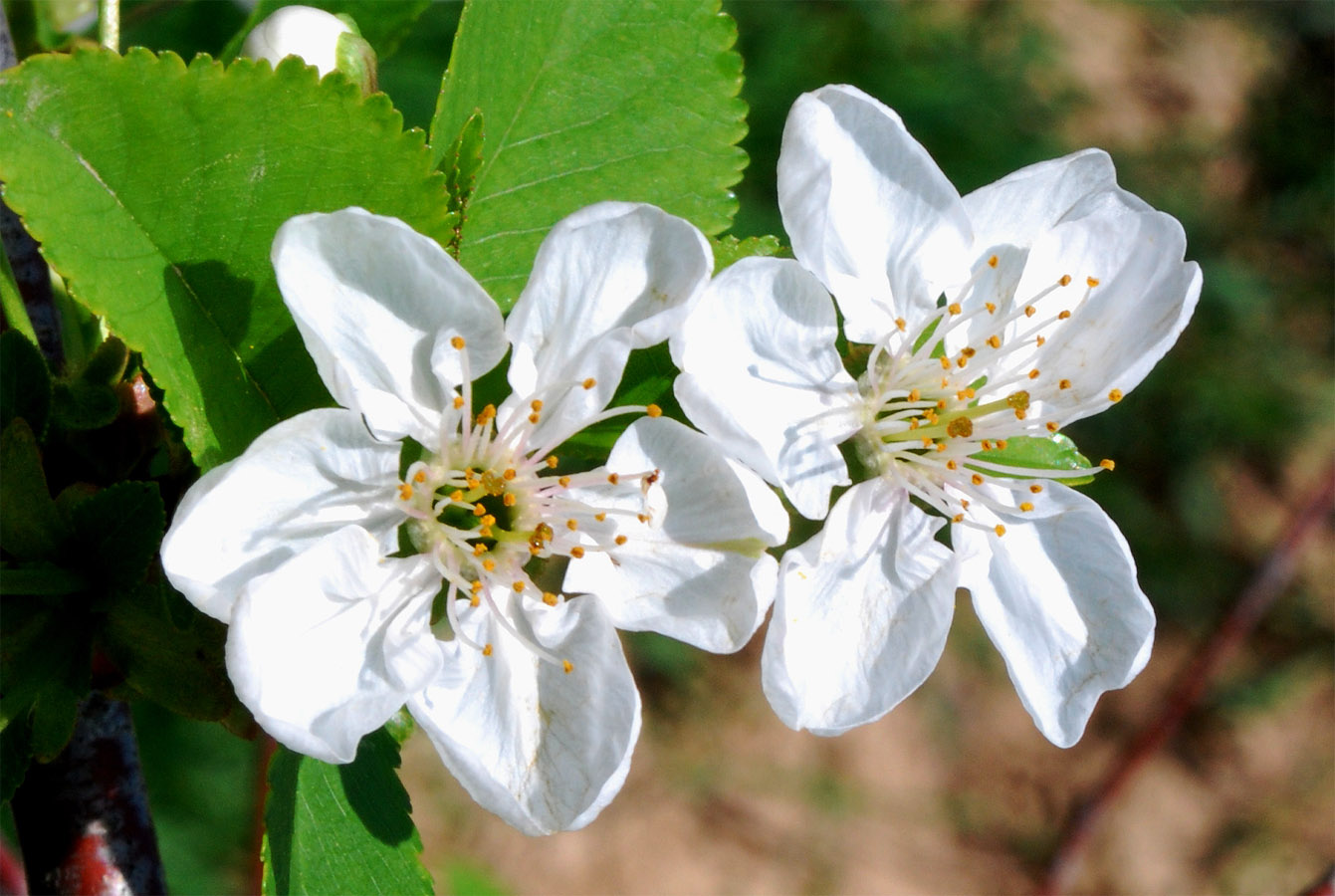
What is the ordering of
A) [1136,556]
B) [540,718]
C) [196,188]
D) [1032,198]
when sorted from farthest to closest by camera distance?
[1136,556]
[1032,198]
[540,718]
[196,188]

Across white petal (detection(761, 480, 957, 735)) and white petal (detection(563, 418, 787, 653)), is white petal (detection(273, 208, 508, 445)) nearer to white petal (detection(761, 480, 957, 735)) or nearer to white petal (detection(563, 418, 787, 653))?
white petal (detection(563, 418, 787, 653))

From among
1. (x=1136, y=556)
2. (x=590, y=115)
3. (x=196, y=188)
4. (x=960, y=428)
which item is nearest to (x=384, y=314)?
(x=196, y=188)

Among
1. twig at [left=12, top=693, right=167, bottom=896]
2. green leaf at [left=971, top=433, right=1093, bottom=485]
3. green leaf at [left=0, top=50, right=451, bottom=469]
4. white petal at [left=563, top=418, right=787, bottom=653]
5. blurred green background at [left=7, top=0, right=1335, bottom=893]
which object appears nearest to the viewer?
green leaf at [left=0, top=50, right=451, bottom=469]

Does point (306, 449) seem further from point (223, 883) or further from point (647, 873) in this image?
point (647, 873)

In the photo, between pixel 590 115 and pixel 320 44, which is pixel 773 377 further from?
pixel 320 44

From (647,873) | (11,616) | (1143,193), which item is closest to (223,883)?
(647,873)

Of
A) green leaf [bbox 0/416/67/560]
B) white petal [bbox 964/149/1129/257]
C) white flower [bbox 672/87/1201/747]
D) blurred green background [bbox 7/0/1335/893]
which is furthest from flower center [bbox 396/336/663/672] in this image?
blurred green background [bbox 7/0/1335/893]
